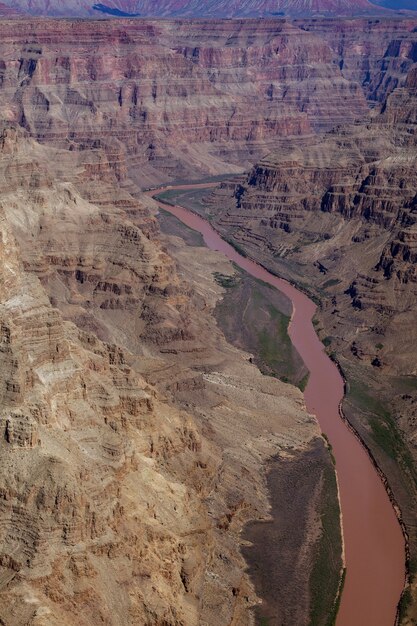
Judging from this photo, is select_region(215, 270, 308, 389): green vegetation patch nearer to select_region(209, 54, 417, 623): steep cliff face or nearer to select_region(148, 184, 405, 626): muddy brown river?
select_region(148, 184, 405, 626): muddy brown river

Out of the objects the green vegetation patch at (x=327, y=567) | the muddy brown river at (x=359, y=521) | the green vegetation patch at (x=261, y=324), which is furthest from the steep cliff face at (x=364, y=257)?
the green vegetation patch at (x=327, y=567)

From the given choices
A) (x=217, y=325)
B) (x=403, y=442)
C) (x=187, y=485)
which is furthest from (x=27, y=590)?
(x=217, y=325)

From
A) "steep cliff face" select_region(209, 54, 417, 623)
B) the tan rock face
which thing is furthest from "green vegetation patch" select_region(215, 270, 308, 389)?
"steep cliff face" select_region(209, 54, 417, 623)

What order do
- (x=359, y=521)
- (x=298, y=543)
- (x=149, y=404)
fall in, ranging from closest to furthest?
(x=149, y=404) < (x=298, y=543) < (x=359, y=521)

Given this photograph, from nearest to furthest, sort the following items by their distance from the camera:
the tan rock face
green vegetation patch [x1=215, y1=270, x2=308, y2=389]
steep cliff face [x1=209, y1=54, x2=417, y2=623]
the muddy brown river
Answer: the tan rock face < the muddy brown river < steep cliff face [x1=209, y1=54, x2=417, y2=623] < green vegetation patch [x1=215, y1=270, x2=308, y2=389]

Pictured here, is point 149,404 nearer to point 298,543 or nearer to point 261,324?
point 298,543

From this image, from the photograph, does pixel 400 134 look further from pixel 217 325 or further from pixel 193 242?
pixel 217 325

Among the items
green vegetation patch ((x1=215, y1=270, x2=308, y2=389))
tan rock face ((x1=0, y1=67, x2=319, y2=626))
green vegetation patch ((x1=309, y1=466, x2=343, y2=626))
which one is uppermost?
tan rock face ((x1=0, y1=67, x2=319, y2=626))

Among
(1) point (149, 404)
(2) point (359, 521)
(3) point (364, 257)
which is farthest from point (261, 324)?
(1) point (149, 404)

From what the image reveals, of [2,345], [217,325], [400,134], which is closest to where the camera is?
[2,345]
